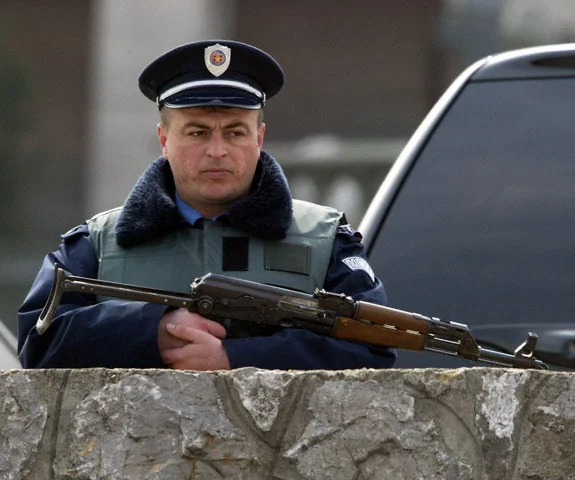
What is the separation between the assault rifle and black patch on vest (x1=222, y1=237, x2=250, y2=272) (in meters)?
0.25

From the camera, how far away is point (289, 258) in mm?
4008

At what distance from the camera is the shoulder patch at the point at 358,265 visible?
398 centimetres

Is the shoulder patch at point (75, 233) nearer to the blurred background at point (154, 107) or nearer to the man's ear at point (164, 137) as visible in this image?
the man's ear at point (164, 137)

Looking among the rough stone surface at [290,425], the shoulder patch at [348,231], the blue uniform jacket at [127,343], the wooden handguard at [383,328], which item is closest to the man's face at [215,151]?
the shoulder patch at [348,231]

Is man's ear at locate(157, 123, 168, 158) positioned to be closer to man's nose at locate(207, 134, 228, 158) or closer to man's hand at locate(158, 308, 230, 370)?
man's nose at locate(207, 134, 228, 158)

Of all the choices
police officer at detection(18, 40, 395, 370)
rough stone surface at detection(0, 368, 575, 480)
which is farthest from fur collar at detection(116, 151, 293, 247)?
rough stone surface at detection(0, 368, 575, 480)

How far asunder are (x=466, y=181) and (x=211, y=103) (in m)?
0.74

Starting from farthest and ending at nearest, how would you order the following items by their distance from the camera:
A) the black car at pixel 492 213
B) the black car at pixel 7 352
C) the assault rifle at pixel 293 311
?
1. the black car at pixel 7 352
2. the black car at pixel 492 213
3. the assault rifle at pixel 293 311

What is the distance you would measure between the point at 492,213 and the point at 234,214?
2.34ft

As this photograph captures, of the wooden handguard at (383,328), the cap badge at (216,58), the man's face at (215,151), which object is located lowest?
the wooden handguard at (383,328)

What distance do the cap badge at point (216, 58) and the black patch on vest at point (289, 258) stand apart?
0.43 meters

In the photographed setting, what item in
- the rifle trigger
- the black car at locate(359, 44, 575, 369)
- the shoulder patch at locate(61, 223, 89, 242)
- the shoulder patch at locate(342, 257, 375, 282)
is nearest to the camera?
the rifle trigger

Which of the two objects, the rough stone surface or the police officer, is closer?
the rough stone surface

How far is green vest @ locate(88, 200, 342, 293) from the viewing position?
13.1 feet
